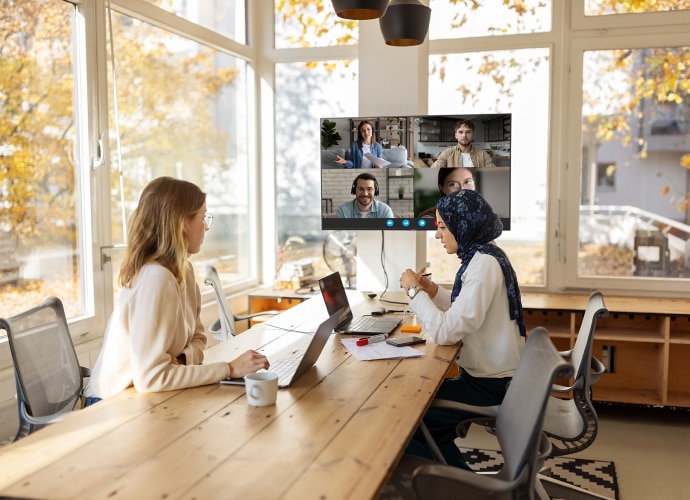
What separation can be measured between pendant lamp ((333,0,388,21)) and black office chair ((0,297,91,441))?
57.9 inches

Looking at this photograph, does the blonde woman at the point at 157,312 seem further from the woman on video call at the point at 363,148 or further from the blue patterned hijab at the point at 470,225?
the woman on video call at the point at 363,148

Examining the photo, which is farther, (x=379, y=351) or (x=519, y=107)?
(x=519, y=107)

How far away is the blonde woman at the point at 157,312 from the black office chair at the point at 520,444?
0.67 m

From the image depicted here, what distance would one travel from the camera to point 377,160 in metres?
4.57

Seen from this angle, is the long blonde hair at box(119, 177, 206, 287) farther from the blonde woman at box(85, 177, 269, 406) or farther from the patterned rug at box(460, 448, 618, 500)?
the patterned rug at box(460, 448, 618, 500)

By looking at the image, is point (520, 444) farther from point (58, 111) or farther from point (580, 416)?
point (58, 111)

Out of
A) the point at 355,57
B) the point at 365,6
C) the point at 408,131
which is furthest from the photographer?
the point at 355,57

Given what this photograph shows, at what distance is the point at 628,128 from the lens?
4754 millimetres

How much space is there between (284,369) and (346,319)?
0.90 m

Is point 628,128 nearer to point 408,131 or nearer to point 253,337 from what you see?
point 408,131

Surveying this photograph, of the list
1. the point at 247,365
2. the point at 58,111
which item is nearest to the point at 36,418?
the point at 247,365

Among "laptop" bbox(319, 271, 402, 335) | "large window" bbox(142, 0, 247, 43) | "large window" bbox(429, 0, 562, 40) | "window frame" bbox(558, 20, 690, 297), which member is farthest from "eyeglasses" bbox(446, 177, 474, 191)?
"large window" bbox(142, 0, 247, 43)

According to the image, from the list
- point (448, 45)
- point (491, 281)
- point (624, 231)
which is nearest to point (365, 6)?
point (491, 281)

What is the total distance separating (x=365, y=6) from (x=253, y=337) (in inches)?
53.2
